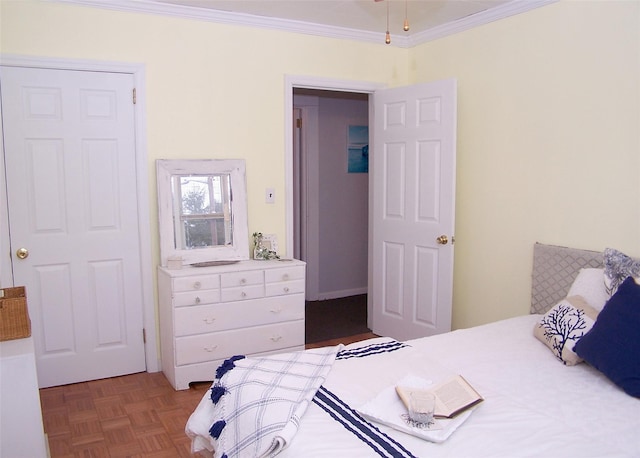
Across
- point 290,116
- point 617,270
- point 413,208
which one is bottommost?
point 617,270

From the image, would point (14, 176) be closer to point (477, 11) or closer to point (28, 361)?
point (28, 361)

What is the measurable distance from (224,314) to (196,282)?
0.96 feet

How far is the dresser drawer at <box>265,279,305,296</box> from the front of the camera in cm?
362

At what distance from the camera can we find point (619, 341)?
211 cm

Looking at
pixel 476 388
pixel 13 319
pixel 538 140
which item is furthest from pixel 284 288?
pixel 538 140

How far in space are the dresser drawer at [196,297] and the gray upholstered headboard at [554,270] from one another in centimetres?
205

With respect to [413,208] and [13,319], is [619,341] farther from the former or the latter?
[13,319]

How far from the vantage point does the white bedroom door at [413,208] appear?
150 inches

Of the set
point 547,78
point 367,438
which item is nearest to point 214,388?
point 367,438

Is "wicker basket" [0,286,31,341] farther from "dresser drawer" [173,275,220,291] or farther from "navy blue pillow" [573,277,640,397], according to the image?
"navy blue pillow" [573,277,640,397]

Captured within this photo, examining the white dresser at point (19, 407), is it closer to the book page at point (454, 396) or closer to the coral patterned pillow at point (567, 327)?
the book page at point (454, 396)

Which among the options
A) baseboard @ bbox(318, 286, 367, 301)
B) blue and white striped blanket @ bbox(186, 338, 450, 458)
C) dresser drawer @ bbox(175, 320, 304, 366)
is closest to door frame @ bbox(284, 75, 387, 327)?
dresser drawer @ bbox(175, 320, 304, 366)

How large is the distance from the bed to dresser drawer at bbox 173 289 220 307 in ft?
3.98

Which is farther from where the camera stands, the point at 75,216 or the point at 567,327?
the point at 75,216
